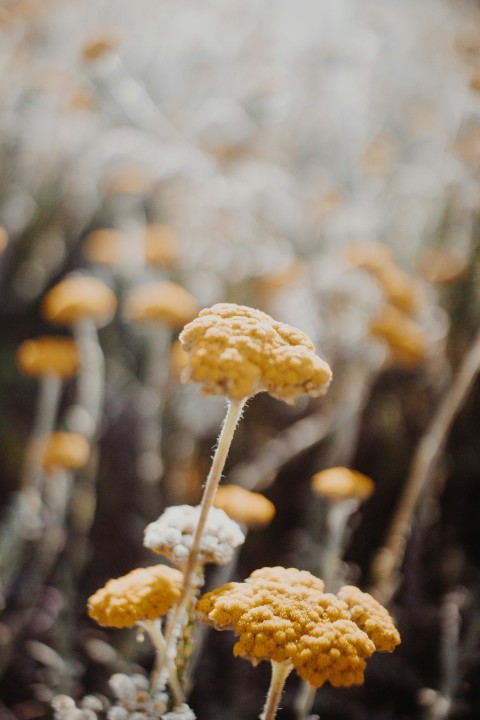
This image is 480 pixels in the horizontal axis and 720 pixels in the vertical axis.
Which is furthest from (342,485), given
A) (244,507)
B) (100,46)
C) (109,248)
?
(100,46)

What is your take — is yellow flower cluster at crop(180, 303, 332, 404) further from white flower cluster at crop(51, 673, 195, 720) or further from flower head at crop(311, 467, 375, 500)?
flower head at crop(311, 467, 375, 500)

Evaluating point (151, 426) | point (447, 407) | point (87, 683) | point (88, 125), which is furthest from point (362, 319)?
point (88, 125)

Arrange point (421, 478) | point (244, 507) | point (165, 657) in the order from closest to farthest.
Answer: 1. point (165, 657)
2. point (244, 507)
3. point (421, 478)

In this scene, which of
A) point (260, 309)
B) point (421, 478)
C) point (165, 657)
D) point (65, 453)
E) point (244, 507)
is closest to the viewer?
point (165, 657)

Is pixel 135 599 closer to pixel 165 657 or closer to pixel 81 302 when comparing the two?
pixel 165 657

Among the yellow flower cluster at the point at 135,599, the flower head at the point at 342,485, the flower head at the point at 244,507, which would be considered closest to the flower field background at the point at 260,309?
the flower head at the point at 342,485

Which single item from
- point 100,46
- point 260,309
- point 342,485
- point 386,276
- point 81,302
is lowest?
point 342,485

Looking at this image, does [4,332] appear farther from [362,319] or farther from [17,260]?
[362,319]

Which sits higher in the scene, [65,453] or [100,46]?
[100,46]

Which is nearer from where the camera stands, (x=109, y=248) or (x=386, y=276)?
(x=386, y=276)
